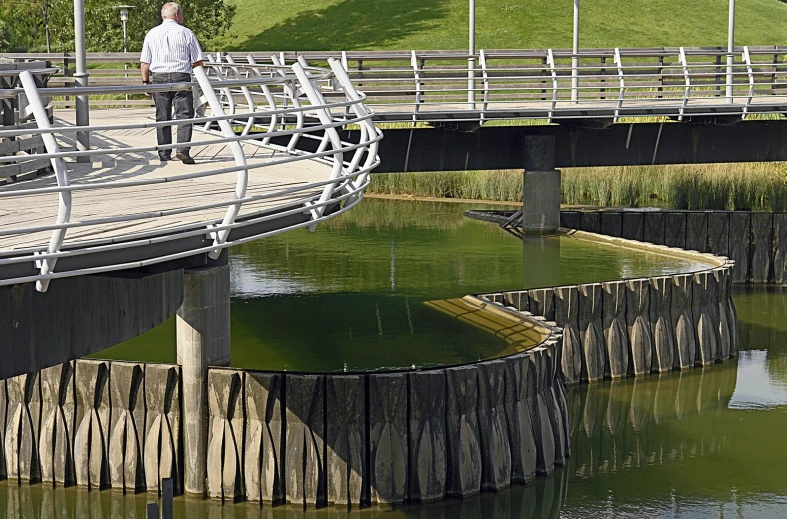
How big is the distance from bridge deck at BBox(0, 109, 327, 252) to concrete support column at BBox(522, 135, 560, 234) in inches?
501

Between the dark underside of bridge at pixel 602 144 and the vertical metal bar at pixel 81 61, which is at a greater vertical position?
the vertical metal bar at pixel 81 61

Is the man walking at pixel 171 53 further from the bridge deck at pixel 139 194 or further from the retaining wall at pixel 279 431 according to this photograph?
the retaining wall at pixel 279 431

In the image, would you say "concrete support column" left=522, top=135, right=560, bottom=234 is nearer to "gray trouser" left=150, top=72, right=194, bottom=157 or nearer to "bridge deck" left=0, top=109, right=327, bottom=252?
"bridge deck" left=0, top=109, right=327, bottom=252

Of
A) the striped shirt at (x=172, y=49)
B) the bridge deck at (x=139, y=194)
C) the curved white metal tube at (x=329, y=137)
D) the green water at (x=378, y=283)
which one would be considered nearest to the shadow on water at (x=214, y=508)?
the green water at (x=378, y=283)

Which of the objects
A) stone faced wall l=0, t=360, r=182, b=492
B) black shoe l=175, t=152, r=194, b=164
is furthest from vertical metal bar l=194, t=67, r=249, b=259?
stone faced wall l=0, t=360, r=182, b=492

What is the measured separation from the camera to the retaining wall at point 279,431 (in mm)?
14562

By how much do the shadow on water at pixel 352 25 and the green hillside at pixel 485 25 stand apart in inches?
2.0

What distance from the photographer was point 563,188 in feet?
115

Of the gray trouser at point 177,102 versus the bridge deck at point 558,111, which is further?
the bridge deck at point 558,111

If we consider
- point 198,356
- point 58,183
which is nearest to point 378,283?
point 198,356

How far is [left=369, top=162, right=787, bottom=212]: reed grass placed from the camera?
33.4 metres

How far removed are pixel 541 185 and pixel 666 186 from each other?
800cm

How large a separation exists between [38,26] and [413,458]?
53.7 metres

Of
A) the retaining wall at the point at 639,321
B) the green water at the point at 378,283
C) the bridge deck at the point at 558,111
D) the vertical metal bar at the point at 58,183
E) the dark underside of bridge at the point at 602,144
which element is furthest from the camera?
the dark underside of bridge at the point at 602,144
